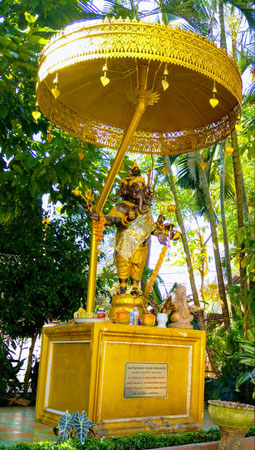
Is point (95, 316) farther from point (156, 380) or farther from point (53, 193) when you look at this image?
point (53, 193)

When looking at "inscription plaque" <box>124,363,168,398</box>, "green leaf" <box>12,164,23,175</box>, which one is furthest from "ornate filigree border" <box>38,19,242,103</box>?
"inscription plaque" <box>124,363,168,398</box>

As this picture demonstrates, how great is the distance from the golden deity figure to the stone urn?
178cm

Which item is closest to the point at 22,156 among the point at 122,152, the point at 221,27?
the point at 122,152

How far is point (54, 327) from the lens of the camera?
5.63 m

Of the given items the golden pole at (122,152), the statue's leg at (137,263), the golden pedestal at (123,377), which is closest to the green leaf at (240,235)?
the statue's leg at (137,263)

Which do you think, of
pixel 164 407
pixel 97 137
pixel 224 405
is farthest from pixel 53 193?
pixel 224 405

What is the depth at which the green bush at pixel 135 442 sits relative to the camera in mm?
3912

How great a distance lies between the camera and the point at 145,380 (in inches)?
208

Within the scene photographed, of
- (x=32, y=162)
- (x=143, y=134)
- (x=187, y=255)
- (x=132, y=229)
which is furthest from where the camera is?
(x=187, y=255)

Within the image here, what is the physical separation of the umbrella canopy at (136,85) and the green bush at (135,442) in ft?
10.2

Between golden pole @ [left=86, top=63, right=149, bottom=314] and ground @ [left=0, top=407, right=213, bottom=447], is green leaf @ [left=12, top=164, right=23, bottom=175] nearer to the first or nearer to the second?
golden pole @ [left=86, top=63, right=149, bottom=314]

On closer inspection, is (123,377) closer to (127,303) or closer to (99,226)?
(127,303)

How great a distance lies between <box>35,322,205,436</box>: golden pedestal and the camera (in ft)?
16.1

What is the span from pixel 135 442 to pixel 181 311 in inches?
74.8
